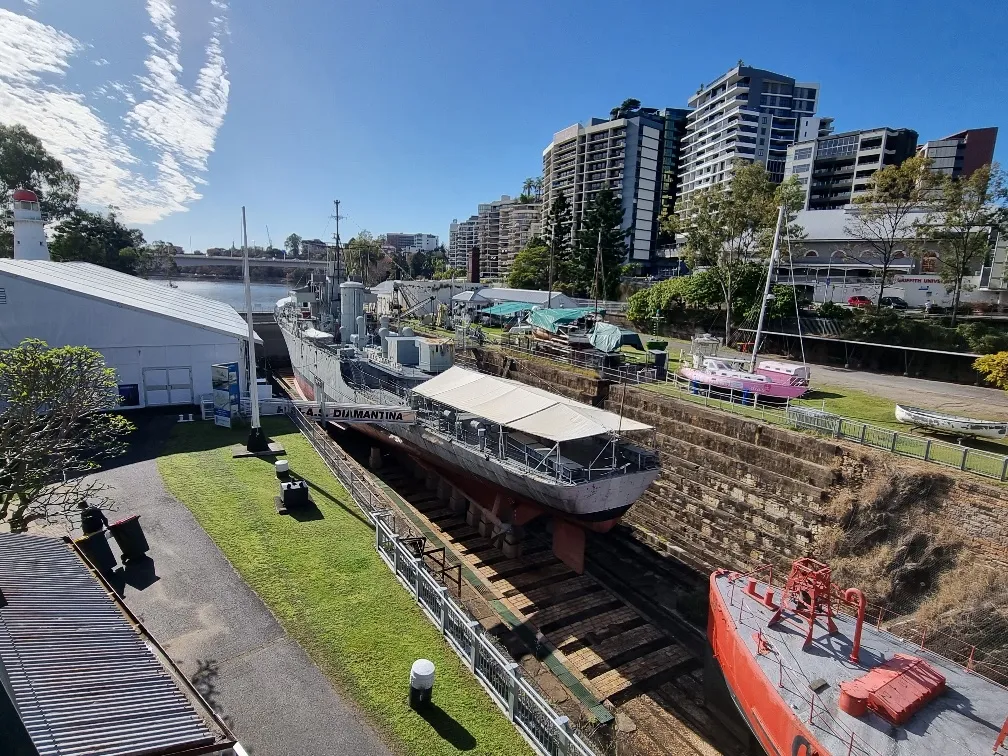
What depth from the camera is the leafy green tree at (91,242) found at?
53781mm

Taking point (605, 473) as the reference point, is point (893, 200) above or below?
above

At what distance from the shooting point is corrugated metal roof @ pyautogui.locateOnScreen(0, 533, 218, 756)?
4895 millimetres

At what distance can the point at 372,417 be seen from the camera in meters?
18.2

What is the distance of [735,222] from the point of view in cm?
3216

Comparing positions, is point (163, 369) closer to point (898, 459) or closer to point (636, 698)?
point (636, 698)

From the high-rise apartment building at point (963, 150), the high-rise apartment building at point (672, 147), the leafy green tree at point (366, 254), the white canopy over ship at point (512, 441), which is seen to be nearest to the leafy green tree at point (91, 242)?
the leafy green tree at point (366, 254)

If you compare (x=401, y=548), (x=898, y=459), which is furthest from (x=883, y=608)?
(x=401, y=548)

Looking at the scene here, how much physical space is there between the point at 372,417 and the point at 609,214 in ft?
151

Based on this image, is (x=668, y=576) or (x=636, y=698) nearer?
(x=636, y=698)

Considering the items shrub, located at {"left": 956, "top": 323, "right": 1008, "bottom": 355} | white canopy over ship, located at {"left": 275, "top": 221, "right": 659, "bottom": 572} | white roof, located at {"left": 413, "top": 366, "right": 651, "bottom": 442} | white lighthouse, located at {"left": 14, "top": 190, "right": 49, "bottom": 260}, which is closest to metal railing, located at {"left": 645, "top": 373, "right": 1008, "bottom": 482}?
white canopy over ship, located at {"left": 275, "top": 221, "right": 659, "bottom": 572}

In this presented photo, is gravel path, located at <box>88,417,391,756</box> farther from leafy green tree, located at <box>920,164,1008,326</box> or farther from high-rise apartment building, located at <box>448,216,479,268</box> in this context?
high-rise apartment building, located at <box>448,216,479,268</box>

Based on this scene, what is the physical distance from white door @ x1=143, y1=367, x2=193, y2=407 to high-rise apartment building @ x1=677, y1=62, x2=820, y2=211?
76151mm

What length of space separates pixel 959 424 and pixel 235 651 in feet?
66.4

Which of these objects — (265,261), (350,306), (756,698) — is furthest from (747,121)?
(756,698)
